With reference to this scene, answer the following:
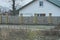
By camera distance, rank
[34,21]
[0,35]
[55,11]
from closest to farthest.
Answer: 1. [0,35]
2. [34,21]
3. [55,11]

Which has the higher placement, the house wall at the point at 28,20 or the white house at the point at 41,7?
the white house at the point at 41,7

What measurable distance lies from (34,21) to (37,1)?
9.96 metres

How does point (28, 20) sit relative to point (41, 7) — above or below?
below

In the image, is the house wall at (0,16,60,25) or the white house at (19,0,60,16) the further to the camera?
the white house at (19,0,60,16)

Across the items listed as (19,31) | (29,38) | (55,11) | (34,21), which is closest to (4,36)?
(29,38)

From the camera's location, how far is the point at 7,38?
12875 mm

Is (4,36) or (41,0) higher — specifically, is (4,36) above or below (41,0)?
below

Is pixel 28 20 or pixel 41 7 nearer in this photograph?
pixel 28 20

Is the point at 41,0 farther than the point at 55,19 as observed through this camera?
Yes

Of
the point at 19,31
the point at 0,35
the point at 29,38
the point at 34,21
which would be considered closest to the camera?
the point at 29,38

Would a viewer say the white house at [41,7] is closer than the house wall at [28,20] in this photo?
No

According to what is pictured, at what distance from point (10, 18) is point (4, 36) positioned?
26825 mm

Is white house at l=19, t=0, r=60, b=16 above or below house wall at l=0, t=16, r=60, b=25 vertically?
above

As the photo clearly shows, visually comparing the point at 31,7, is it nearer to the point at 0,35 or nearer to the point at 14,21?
the point at 14,21
